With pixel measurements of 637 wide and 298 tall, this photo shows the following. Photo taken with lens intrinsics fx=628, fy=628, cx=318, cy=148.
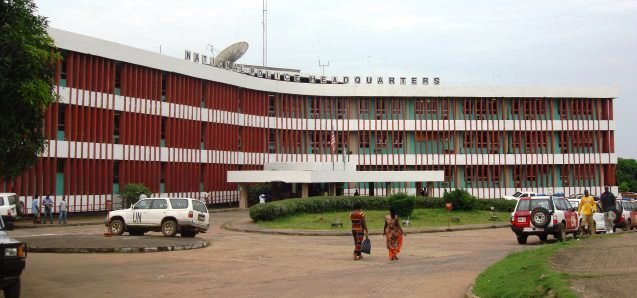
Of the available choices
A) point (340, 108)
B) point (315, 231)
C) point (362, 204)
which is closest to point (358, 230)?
point (315, 231)

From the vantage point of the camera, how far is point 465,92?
226 feet

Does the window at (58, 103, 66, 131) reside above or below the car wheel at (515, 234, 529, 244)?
above

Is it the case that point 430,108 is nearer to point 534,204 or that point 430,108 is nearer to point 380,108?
point 380,108

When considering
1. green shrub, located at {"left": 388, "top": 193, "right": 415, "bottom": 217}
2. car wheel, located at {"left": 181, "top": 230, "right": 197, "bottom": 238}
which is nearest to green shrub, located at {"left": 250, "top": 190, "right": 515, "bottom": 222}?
green shrub, located at {"left": 388, "top": 193, "right": 415, "bottom": 217}

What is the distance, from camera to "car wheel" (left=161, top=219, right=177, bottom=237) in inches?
1028

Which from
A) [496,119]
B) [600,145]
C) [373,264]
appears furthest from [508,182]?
[373,264]

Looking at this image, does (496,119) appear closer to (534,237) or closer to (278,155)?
(278,155)

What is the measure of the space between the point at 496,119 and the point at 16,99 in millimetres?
62512

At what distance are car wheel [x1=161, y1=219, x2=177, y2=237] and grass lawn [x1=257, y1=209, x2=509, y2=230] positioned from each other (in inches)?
368

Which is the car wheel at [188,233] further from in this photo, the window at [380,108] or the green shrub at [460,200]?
the window at [380,108]

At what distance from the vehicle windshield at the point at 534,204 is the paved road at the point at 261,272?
4.81ft

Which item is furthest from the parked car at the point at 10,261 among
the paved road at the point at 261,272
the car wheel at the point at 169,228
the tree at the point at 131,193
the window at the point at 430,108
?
the window at the point at 430,108

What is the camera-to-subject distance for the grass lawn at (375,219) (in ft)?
117

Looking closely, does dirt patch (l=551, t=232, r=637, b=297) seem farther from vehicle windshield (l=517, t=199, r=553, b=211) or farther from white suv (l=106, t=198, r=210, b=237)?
white suv (l=106, t=198, r=210, b=237)
